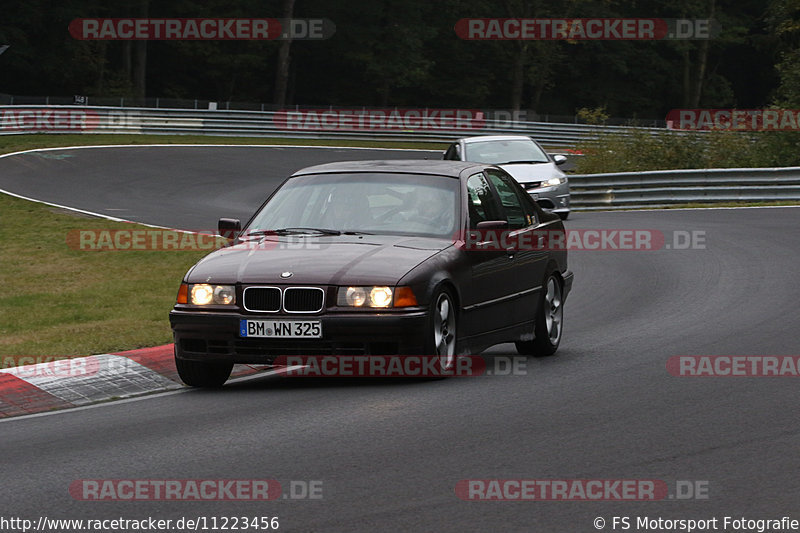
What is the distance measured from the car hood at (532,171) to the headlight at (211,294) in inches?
618

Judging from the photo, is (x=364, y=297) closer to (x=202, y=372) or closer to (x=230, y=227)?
(x=202, y=372)

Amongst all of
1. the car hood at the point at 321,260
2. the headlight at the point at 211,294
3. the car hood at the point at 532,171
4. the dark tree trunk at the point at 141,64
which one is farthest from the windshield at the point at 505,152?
the dark tree trunk at the point at 141,64

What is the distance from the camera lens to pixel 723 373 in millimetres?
9719

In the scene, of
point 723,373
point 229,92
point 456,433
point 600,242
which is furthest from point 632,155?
point 229,92

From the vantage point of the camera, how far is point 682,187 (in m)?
28.7

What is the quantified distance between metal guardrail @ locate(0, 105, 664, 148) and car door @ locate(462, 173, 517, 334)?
3952 cm

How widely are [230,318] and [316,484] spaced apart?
2.85 metres

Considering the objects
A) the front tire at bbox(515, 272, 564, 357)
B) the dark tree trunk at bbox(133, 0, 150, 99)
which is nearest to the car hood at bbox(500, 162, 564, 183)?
the front tire at bbox(515, 272, 564, 357)

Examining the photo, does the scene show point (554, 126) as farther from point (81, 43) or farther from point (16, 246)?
point (16, 246)

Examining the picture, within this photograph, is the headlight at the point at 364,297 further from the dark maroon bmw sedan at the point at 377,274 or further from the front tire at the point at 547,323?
the front tire at the point at 547,323

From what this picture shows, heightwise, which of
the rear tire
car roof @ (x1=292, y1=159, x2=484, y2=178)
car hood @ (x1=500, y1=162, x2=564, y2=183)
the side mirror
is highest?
car roof @ (x1=292, y1=159, x2=484, y2=178)

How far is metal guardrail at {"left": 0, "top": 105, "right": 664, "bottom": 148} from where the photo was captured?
49.9m

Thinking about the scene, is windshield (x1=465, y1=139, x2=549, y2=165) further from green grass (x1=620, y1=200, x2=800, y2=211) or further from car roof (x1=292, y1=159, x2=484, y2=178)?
car roof (x1=292, y1=159, x2=484, y2=178)

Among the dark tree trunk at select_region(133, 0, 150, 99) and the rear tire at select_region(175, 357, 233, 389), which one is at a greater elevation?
the dark tree trunk at select_region(133, 0, 150, 99)
